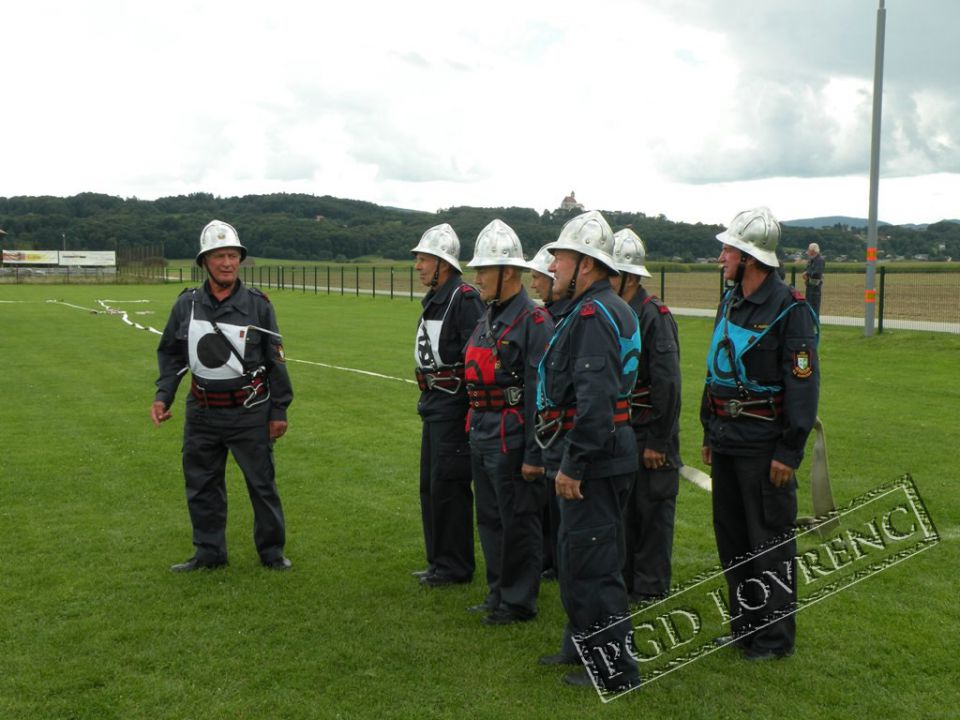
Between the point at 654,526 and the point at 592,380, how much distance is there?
76.8 inches

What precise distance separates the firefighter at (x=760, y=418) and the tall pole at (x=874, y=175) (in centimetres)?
1689

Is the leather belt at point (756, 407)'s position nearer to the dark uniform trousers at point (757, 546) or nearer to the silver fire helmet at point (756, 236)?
the dark uniform trousers at point (757, 546)

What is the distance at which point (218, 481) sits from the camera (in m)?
6.53

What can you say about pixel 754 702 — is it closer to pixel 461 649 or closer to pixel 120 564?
pixel 461 649

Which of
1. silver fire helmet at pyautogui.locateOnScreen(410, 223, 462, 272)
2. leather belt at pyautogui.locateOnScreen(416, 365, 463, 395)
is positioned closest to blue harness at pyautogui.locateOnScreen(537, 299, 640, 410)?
leather belt at pyautogui.locateOnScreen(416, 365, 463, 395)

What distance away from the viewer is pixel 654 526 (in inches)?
232

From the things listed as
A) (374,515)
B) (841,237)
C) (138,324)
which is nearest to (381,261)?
(841,237)

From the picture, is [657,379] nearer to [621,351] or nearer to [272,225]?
[621,351]

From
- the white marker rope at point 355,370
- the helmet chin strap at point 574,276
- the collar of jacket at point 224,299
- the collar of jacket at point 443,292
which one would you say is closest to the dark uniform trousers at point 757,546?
the helmet chin strap at point 574,276

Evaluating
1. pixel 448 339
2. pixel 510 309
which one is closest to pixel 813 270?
pixel 448 339

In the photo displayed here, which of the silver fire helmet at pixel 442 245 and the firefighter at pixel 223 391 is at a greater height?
the silver fire helmet at pixel 442 245

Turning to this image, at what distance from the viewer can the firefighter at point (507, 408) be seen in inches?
209

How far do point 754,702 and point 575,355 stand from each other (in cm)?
186

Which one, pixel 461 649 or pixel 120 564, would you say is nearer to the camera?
pixel 461 649
